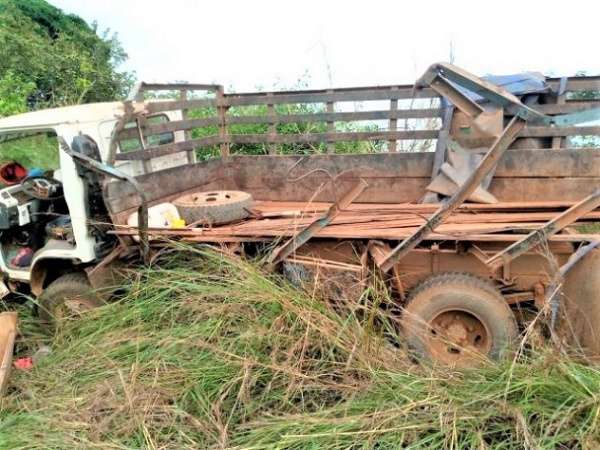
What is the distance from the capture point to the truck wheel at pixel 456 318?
3629 mm

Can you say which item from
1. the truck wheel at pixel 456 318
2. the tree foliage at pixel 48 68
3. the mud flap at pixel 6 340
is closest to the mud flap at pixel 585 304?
the truck wheel at pixel 456 318

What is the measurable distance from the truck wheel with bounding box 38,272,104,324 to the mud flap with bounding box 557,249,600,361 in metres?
3.54

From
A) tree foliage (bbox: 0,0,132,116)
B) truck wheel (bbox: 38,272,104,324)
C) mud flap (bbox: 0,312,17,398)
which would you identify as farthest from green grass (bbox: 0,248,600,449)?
tree foliage (bbox: 0,0,132,116)

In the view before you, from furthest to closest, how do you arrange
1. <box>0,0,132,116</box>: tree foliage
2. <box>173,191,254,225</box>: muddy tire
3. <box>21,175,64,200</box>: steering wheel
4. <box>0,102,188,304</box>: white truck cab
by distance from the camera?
<box>0,0,132,116</box>: tree foliage, <box>21,175,64,200</box>: steering wheel, <box>173,191,254,225</box>: muddy tire, <box>0,102,188,304</box>: white truck cab

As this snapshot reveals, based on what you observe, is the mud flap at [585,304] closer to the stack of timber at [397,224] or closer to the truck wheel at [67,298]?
the stack of timber at [397,224]

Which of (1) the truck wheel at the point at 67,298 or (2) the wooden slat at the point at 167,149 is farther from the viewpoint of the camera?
(2) the wooden slat at the point at 167,149

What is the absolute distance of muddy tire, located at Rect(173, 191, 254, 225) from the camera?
4598 mm

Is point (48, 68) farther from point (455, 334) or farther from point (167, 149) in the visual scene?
point (455, 334)

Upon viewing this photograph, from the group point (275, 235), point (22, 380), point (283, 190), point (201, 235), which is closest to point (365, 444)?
point (275, 235)

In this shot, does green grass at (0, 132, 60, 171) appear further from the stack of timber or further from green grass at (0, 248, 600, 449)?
green grass at (0, 248, 600, 449)

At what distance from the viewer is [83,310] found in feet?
14.4

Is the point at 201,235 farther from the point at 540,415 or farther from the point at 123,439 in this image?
the point at 540,415

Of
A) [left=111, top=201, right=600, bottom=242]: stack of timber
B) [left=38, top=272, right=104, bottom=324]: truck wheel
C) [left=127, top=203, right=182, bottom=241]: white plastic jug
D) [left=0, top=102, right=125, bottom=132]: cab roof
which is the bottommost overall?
[left=38, top=272, right=104, bottom=324]: truck wheel

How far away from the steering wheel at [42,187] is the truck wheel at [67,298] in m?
A: 0.73
